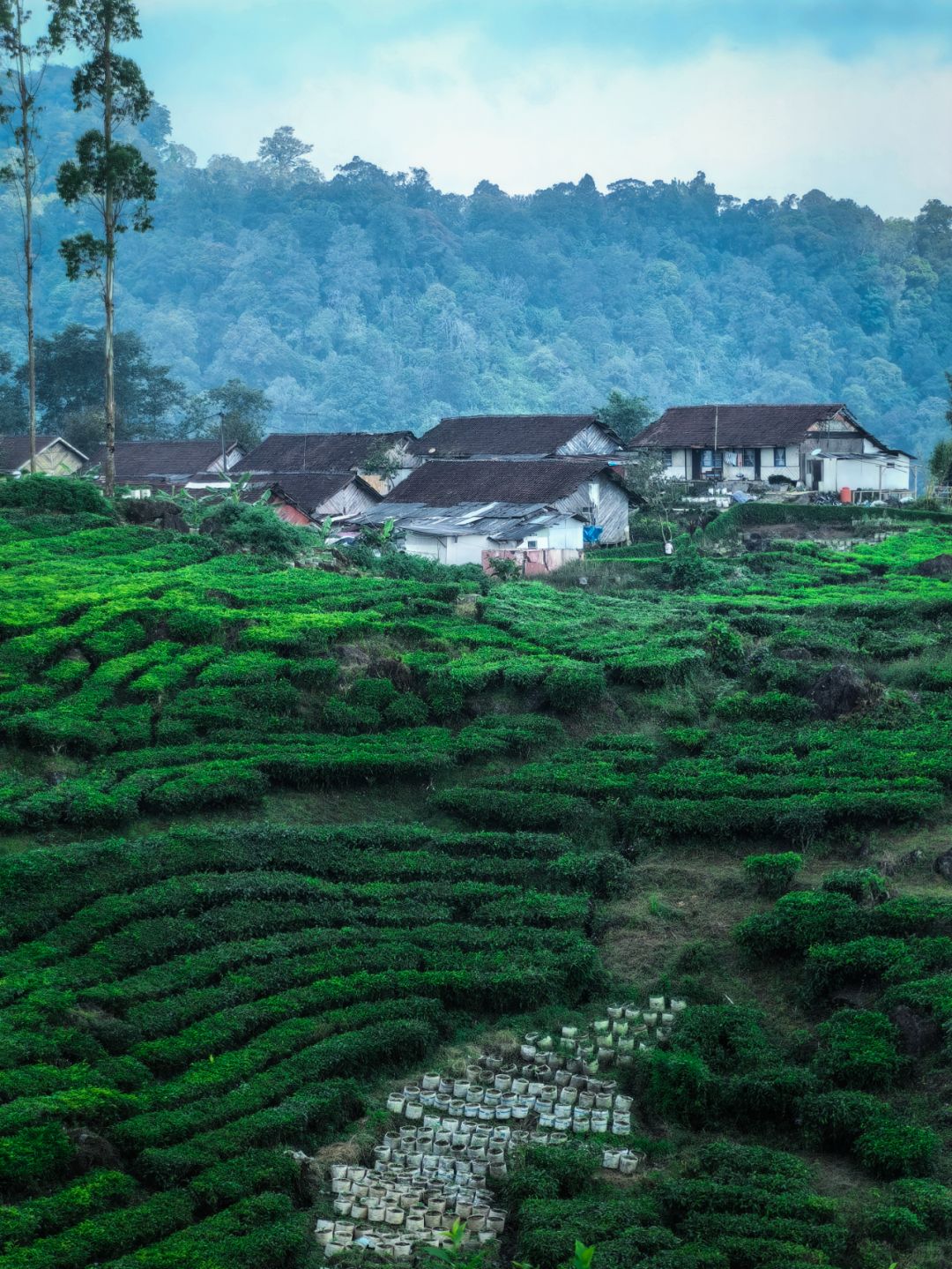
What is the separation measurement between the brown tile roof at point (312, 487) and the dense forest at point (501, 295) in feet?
162

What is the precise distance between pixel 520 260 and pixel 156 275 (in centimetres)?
2957

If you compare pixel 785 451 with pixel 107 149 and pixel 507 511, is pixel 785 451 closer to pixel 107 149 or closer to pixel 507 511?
pixel 507 511

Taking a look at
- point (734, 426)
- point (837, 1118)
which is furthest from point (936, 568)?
point (837, 1118)

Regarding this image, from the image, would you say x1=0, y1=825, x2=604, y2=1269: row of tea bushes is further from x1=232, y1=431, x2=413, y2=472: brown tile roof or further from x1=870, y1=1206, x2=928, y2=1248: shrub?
x1=232, y1=431, x2=413, y2=472: brown tile roof

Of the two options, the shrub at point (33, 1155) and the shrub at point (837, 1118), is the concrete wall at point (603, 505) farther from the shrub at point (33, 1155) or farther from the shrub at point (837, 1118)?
the shrub at point (33, 1155)

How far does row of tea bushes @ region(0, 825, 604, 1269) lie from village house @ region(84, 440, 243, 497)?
135 ft

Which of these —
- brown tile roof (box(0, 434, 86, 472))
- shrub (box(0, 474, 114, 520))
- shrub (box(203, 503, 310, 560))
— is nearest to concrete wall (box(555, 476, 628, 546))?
shrub (box(203, 503, 310, 560))

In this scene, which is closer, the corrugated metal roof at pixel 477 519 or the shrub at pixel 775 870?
the shrub at pixel 775 870

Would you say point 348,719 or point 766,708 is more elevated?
point 766,708

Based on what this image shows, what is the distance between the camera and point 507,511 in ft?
152

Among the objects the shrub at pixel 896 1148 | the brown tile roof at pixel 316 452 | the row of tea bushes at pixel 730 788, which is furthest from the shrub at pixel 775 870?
the brown tile roof at pixel 316 452

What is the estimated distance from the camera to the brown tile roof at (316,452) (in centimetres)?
6306

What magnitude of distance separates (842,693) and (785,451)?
1144 inches

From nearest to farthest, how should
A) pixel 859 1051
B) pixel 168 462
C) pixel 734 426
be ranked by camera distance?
pixel 859 1051, pixel 734 426, pixel 168 462
